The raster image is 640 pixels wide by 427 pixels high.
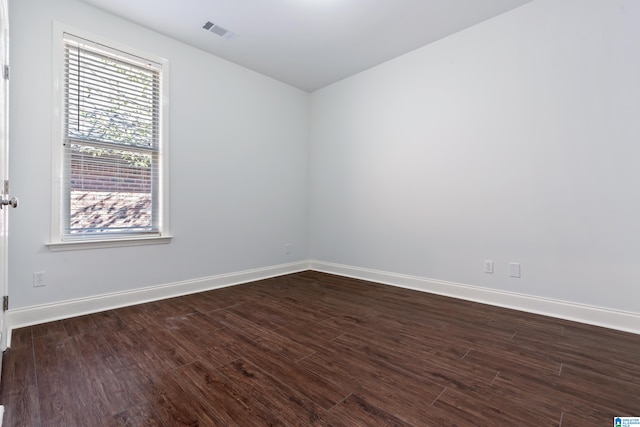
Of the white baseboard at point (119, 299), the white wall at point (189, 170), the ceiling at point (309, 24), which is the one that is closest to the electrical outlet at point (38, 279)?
the white wall at point (189, 170)

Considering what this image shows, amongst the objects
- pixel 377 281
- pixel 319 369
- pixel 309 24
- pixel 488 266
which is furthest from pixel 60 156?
pixel 488 266

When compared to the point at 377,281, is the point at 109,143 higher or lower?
higher

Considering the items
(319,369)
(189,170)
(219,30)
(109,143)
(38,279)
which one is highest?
(219,30)

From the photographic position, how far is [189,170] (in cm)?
325

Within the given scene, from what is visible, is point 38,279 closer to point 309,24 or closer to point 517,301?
point 309,24

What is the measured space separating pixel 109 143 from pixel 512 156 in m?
3.84

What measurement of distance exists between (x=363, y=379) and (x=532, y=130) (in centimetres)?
260

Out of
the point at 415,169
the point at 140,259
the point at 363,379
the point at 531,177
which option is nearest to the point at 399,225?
the point at 415,169

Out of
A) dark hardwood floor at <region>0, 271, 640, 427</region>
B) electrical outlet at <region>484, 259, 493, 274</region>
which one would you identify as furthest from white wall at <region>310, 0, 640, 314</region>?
dark hardwood floor at <region>0, 271, 640, 427</region>

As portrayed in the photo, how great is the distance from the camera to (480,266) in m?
2.94

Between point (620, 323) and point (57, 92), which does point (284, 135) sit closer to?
point (57, 92)

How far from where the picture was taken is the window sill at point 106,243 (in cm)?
244

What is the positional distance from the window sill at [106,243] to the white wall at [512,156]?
2392 mm

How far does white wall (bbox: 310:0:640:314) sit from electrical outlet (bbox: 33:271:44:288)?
3.21 meters
